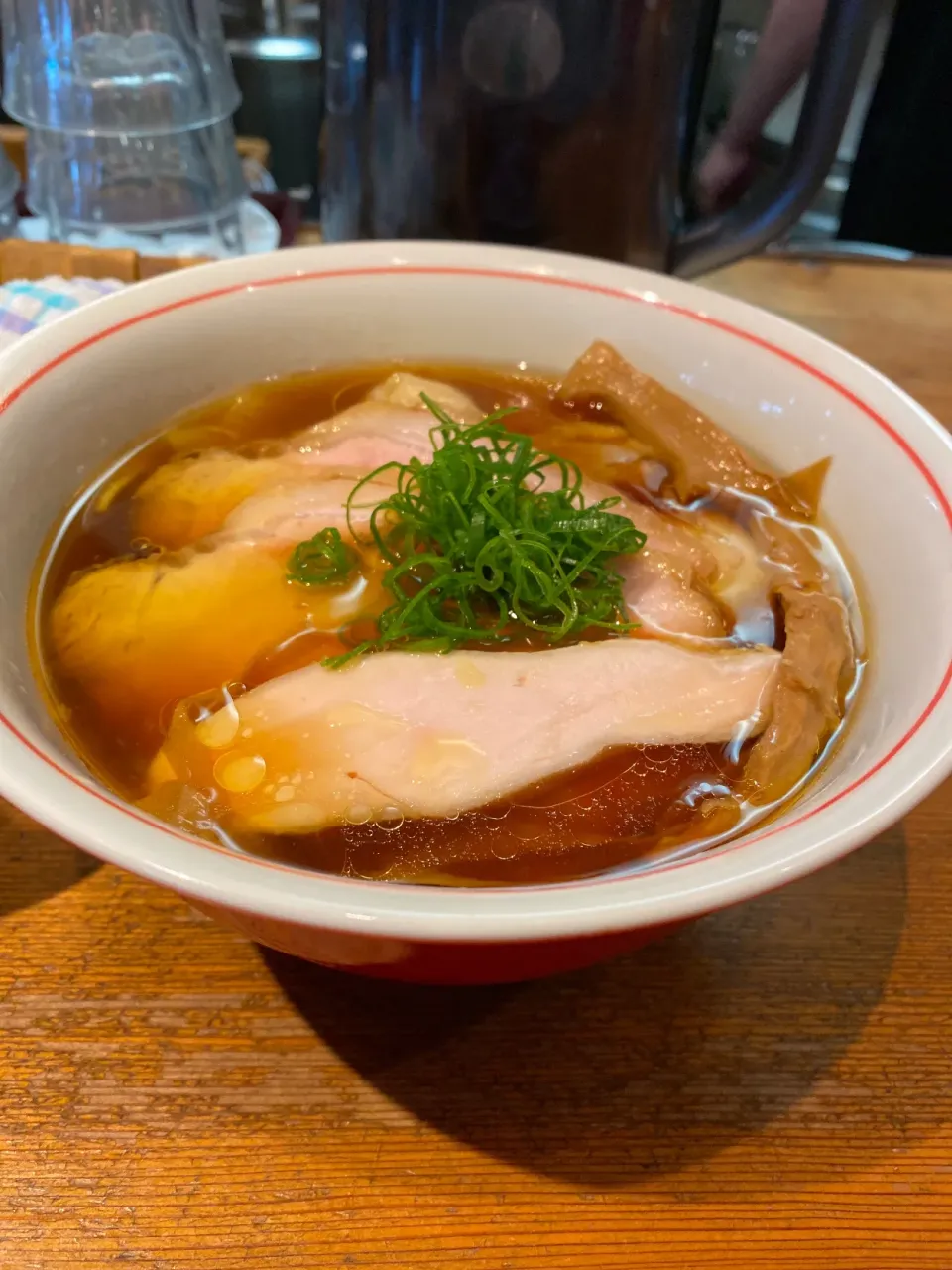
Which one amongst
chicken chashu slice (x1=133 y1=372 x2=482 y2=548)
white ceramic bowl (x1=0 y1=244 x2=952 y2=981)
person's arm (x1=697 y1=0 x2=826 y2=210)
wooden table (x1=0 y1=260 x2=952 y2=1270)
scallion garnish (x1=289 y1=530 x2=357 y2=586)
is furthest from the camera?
person's arm (x1=697 y1=0 x2=826 y2=210)

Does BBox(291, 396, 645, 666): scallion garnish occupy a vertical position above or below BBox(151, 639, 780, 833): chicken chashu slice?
above

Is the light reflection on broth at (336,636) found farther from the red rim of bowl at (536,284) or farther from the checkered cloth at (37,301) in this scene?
the checkered cloth at (37,301)

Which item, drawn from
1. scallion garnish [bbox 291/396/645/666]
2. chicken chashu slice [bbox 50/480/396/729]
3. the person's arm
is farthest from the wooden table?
the person's arm

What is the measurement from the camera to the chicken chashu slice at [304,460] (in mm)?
1292

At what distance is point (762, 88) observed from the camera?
1.77 metres

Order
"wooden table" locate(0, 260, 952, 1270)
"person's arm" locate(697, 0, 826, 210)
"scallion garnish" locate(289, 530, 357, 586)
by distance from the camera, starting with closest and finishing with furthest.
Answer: "wooden table" locate(0, 260, 952, 1270) < "scallion garnish" locate(289, 530, 357, 586) < "person's arm" locate(697, 0, 826, 210)

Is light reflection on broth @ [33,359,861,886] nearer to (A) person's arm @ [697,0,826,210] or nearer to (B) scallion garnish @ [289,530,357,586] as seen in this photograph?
(B) scallion garnish @ [289,530,357,586]

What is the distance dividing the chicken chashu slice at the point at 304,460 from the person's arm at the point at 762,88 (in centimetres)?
81

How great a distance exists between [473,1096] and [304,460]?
872 mm

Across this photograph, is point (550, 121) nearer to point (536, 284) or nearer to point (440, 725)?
point (536, 284)

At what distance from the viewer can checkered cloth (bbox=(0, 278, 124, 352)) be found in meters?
1.57

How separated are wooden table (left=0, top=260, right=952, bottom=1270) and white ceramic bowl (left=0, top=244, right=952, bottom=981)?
145 mm

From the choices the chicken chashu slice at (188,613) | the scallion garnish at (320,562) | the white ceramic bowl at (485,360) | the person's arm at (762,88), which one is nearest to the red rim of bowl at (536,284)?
the white ceramic bowl at (485,360)

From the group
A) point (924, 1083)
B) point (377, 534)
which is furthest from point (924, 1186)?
point (377, 534)
